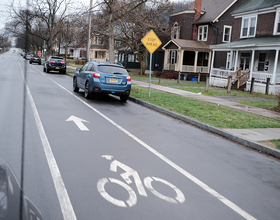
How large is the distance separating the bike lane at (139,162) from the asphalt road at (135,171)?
0.01 metres

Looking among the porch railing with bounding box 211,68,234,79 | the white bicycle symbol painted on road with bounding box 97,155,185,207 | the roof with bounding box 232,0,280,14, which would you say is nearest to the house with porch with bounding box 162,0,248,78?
the porch railing with bounding box 211,68,234,79

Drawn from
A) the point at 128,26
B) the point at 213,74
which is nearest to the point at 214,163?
the point at 213,74

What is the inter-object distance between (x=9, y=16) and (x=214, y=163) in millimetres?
44356

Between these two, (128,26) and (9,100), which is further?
(128,26)

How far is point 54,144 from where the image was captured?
604 centimetres

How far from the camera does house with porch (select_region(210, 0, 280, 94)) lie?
21.9m

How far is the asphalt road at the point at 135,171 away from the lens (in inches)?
145

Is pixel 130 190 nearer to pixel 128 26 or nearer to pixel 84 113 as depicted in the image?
pixel 84 113

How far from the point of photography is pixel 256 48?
75.5ft

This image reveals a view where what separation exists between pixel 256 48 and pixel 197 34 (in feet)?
50.2

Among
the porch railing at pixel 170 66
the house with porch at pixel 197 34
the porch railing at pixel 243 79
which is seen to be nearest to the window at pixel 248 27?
the porch railing at pixel 243 79

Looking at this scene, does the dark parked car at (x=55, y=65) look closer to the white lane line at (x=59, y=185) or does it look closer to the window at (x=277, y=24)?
the window at (x=277, y=24)

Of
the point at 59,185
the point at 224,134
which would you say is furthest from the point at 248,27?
the point at 59,185

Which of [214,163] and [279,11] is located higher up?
[279,11]
